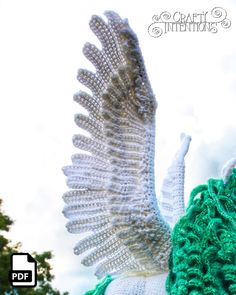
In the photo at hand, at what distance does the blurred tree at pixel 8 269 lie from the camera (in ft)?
32.7

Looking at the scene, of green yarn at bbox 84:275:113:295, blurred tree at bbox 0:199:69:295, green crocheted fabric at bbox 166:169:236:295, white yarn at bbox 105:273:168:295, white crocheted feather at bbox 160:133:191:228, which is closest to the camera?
green crocheted fabric at bbox 166:169:236:295

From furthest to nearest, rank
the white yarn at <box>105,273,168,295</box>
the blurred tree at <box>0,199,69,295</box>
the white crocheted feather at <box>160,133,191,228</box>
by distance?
the blurred tree at <box>0,199,69,295</box> < the white crocheted feather at <box>160,133,191,228</box> < the white yarn at <box>105,273,168,295</box>

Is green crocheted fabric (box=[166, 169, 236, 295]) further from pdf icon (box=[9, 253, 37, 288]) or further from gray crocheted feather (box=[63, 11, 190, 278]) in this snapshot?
pdf icon (box=[9, 253, 37, 288])

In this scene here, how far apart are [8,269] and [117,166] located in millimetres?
7358

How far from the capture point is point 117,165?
2.92 m

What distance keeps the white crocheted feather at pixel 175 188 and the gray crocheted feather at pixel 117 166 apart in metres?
0.04

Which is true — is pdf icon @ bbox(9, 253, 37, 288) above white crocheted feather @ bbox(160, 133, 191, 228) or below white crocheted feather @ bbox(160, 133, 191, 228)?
below

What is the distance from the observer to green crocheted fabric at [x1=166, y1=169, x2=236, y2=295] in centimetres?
249

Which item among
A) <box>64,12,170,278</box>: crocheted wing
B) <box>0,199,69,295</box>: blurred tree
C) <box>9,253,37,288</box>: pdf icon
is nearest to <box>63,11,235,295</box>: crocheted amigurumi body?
<box>64,12,170,278</box>: crocheted wing

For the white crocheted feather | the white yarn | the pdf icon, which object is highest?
the white crocheted feather

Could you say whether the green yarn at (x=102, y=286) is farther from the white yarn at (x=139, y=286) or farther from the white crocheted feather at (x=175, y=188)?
the white crocheted feather at (x=175, y=188)

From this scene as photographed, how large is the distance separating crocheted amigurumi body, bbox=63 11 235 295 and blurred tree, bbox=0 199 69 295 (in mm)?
7077

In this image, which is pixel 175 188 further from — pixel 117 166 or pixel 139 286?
pixel 139 286

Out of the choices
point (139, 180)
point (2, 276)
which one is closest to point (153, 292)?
point (139, 180)
